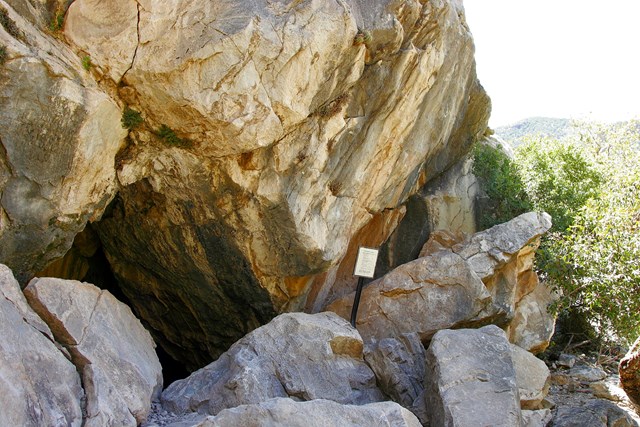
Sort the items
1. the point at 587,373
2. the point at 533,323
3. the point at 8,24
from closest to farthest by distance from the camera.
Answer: the point at 8,24 < the point at 587,373 < the point at 533,323

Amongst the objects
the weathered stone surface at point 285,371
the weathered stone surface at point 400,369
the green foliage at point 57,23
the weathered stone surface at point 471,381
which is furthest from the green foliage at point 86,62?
the weathered stone surface at point 471,381

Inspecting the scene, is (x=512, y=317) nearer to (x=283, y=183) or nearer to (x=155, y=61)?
(x=283, y=183)

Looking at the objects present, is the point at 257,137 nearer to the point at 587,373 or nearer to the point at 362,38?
the point at 362,38

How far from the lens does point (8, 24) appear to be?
20.5 feet

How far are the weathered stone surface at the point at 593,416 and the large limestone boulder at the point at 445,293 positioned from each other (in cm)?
179

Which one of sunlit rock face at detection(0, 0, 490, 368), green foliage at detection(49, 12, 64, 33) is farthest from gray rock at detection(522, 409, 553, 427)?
green foliage at detection(49, 12, 64, 33)

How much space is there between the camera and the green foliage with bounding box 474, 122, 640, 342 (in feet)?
36.5

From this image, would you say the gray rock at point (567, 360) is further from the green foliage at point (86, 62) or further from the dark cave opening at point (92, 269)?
the green foliage at point (86, 62)

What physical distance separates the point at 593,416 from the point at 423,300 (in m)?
2.98

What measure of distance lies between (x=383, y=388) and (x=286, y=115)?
3866 mm

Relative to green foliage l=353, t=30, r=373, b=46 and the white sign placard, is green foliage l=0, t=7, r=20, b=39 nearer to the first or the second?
green foliage l=353, t=30, r=373, b=46

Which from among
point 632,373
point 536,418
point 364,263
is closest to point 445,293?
point 364,263

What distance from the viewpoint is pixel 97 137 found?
7113mm

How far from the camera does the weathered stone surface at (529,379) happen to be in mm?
8570
